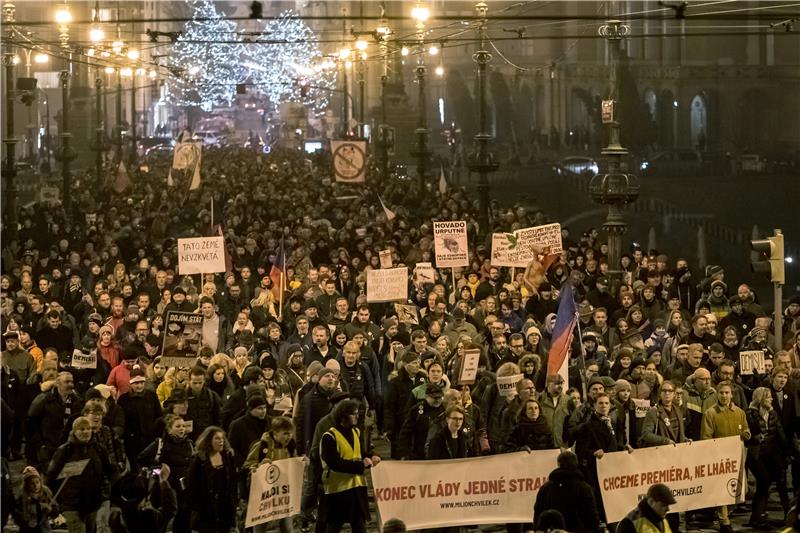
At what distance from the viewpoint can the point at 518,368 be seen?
1239 centimetres

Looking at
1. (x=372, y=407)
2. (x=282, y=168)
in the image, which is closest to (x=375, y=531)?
(x=372, y=407)

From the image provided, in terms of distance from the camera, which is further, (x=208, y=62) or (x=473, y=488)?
(x=208, y=62)

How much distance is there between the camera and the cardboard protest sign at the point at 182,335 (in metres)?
14.0

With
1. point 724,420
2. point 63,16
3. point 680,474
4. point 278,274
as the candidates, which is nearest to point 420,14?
point 63,16

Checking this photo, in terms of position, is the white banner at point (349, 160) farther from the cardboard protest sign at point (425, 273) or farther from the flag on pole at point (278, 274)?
the flag on pole at point (278, 274)

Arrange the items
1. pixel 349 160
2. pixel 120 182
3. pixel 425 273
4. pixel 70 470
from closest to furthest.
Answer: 1. pixel 70 470
2. pixel 425 273
3. pixel 349 160
4. pixel 120 182

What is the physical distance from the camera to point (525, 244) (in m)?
19.2

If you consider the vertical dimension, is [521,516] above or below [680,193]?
below

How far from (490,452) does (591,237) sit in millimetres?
15397

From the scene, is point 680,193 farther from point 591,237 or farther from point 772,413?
point 772,413

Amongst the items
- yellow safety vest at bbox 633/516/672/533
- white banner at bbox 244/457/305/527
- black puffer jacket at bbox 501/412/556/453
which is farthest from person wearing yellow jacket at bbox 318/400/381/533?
yellow safety vest at bbox 633/516/672/533

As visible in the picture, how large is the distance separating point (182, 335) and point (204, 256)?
15.8 feet

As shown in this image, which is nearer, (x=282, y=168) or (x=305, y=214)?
(x=305, y=214)

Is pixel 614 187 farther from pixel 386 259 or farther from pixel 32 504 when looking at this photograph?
pixel 32 504
